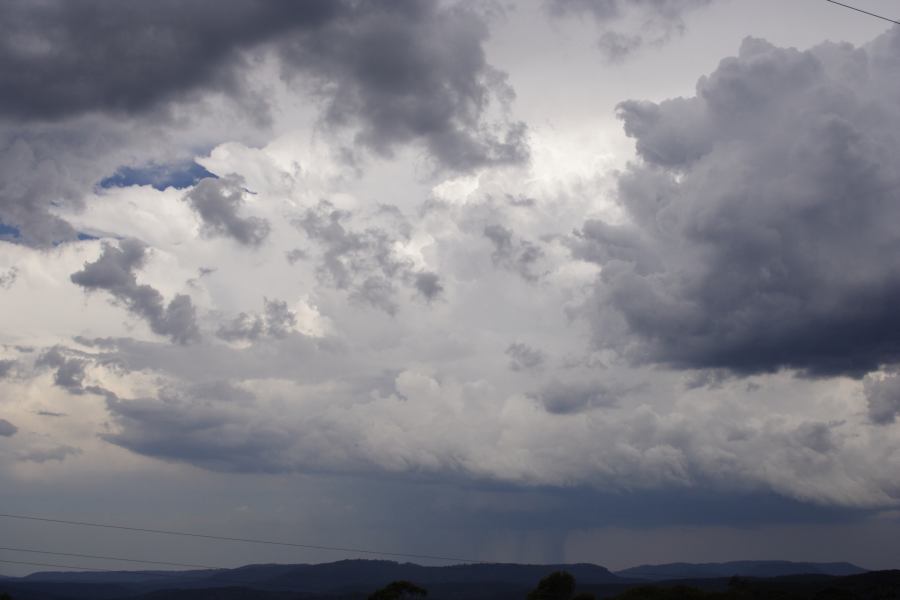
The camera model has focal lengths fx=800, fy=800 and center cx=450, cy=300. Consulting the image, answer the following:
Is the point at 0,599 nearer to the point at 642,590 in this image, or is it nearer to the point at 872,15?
the point at 642,590

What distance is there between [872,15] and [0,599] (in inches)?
8737

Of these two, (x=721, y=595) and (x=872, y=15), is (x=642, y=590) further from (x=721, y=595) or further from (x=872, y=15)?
(x=872, y=15)

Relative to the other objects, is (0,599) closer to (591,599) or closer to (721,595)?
(591,599)

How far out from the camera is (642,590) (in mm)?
197500

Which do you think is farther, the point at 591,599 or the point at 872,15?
the point at 591,599

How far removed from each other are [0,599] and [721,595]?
7022 inches

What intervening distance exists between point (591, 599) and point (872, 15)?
564ft

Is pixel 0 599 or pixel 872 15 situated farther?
pixel 0 599

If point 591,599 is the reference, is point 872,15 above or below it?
above

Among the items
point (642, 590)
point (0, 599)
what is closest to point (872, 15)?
point (642, 590)

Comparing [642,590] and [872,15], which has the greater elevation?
[872,15]

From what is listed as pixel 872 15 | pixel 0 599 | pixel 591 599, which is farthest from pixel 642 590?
pixel 872 15

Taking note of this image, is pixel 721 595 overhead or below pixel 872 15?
below

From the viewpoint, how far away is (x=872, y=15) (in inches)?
2099
